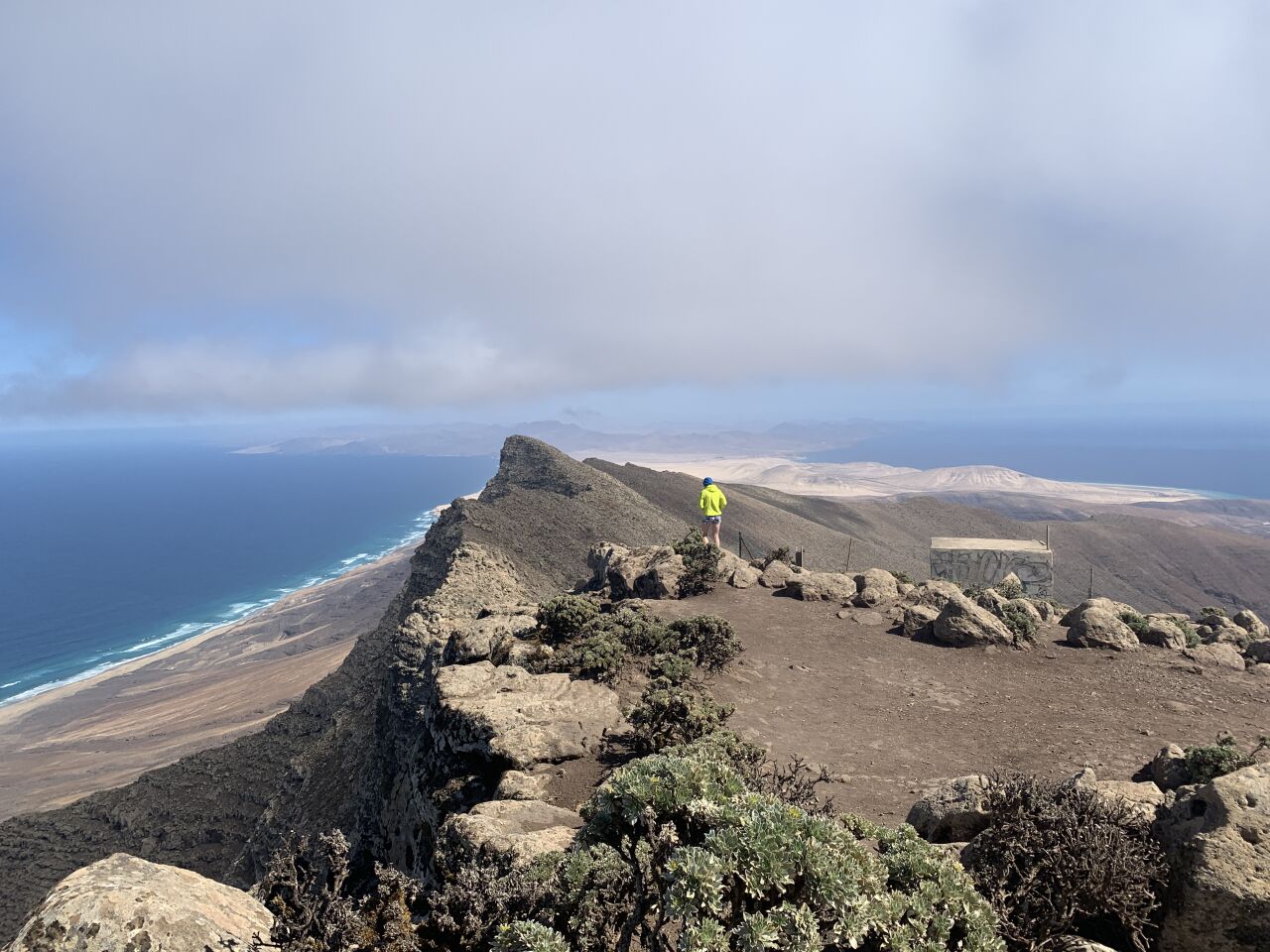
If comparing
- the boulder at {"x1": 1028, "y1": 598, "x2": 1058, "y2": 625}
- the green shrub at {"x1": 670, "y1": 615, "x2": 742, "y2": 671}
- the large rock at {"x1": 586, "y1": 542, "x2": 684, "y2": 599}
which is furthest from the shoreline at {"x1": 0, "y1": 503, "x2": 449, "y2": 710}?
the boulder at {"x1": 1028, "y1": 598, "x2": 1058, "y2": 625}

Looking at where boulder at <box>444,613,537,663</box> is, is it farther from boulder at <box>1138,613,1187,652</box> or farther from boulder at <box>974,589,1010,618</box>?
boulder at <box>1138,613,1187,652</box>

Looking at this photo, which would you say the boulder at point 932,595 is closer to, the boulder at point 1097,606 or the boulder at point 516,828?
the boulder at point 1097,606

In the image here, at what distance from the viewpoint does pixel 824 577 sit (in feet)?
56.6

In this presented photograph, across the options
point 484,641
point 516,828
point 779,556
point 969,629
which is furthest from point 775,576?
point 516,828

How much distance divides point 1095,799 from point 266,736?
28.4 m

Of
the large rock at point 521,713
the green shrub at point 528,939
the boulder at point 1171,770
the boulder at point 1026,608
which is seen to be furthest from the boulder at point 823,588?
the green shrub at point 528,939

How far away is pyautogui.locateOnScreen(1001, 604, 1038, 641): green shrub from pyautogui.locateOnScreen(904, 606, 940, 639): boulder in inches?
54.4

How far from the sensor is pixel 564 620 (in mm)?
13688

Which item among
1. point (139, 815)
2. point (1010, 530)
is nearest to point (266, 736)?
point (139, 815)

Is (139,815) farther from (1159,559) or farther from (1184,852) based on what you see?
(1159,559)

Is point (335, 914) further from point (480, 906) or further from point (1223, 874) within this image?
point (1223, 874)

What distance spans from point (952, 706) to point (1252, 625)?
10.7m

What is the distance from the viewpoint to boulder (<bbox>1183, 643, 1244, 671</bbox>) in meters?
12.6

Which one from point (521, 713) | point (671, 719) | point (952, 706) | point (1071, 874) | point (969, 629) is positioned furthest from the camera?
point (969, 629)
